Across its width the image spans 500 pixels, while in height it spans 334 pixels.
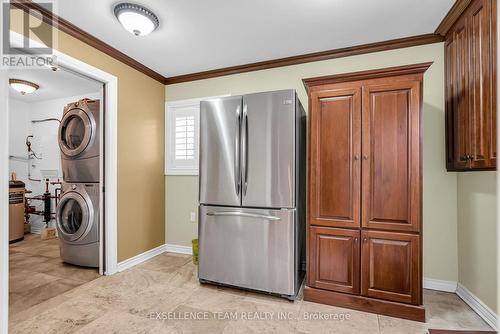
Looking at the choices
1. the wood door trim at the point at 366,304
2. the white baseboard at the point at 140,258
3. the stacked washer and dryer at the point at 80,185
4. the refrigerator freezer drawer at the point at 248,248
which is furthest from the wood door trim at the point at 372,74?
the white baseboard at the point at 140,258

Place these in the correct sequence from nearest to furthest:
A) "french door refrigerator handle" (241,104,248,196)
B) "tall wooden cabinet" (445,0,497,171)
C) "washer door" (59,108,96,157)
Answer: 1. "tall wooden cabinet" (445,0,497,171)
2. "french door refrigerator handle" (241,104,248,196)
3. "washer door" (59,108,96,157)

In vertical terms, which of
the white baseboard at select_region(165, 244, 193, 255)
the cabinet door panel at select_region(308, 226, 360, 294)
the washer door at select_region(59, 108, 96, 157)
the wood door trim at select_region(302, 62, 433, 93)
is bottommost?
the white baseboard at select_region(165, 244, 193, 255)

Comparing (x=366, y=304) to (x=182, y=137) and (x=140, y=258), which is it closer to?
(x=140, y=258)

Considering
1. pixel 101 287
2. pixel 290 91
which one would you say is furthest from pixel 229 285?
pixel 290 91

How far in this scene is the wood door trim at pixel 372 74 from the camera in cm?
193

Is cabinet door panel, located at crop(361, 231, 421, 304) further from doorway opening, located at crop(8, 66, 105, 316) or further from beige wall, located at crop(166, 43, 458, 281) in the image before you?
doorway opening, located at crop(8, 66, 105, 316)

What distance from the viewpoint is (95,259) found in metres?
2.89

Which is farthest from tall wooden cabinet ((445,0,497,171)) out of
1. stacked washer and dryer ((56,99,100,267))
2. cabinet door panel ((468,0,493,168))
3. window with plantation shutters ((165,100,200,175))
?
stacked washer and dryer ((56,99,100,267))

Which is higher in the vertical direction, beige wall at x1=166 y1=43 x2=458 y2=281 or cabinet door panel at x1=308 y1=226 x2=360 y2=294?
beige wall at x1=166 y1=43 x2=458 y2=281

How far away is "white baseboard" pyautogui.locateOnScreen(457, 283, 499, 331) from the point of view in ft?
6.08

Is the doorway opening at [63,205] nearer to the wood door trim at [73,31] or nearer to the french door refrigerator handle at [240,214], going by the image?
the wood door trim at [73,31]

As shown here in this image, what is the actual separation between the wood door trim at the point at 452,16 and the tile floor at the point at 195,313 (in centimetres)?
242

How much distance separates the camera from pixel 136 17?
2088 mm

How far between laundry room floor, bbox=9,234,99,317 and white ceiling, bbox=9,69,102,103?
215 cm
